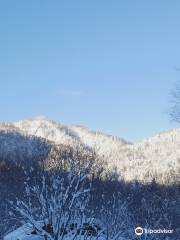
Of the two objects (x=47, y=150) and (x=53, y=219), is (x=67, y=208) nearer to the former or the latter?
(x=53, y=219)

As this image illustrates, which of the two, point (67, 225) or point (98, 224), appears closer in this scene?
point (67, 225)

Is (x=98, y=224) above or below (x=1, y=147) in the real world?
below

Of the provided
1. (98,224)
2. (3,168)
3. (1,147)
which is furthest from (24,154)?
(98,224)

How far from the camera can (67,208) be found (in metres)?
13.9

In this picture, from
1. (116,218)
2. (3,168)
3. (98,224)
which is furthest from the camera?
(3,168)

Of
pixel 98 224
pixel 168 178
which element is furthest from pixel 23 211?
pixel 168 178

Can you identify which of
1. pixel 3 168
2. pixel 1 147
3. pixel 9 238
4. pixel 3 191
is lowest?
pixel 9 238

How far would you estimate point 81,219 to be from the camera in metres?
13.6

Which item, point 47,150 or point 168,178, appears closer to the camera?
point 168,178

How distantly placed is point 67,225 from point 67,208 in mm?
732

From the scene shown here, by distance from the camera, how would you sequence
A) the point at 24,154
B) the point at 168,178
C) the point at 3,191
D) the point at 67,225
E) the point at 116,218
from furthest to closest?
1. the point at 24,154
2. the point at 168,178
3. the point at 3,191
4. the point at 116,218
5. the point at 67,225

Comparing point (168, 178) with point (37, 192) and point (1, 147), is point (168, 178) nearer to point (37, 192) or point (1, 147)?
point (1, 147)

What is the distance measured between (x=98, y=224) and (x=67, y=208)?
4940mm

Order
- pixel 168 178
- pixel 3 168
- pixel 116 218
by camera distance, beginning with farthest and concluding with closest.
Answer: pixel 168 178, pixel 3 168, pixel 116 218
